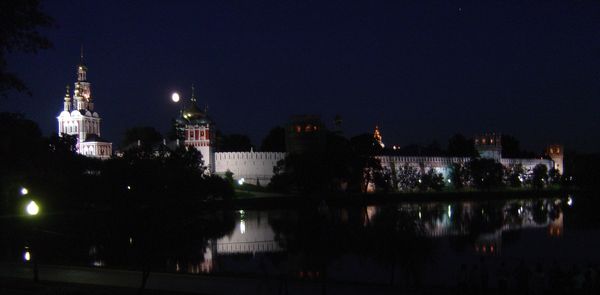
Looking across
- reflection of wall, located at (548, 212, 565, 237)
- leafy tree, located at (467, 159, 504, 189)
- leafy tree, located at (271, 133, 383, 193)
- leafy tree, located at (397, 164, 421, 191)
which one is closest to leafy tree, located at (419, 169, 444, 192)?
leafy tree, located at (397, 164, 421, 191)


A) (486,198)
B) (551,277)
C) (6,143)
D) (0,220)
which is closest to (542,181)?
(486,198)

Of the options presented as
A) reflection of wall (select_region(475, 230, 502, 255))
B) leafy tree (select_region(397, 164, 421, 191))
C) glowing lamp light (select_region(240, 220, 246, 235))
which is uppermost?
leafy tree (select_region(397, 164, 421, 191))

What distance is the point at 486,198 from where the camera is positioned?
65.9 metres

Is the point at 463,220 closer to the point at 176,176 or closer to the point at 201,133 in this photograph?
the point at 176,176

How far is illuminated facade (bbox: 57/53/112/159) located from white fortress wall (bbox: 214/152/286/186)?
14515 millimetres

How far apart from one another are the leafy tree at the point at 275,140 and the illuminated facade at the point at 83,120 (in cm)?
1710

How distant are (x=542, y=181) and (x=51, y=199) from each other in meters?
62.7

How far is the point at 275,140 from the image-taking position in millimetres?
80062

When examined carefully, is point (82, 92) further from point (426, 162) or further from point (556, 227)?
point (556, 227)

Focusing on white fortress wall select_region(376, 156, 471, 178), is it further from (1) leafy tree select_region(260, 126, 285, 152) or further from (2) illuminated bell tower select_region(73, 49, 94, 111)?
(2) illuminated bell tower select_region(73, 49, 94, 111)

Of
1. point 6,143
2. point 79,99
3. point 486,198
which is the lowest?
point 486,198

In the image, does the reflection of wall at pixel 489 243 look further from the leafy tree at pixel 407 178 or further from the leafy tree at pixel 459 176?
the leafy tree at pixel 459 176

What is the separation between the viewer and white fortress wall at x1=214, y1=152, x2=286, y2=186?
63531 millimetres

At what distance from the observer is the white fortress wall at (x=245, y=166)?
63531 millimetres
